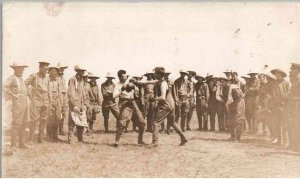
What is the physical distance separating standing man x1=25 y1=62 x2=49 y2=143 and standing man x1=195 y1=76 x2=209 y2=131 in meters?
2.98

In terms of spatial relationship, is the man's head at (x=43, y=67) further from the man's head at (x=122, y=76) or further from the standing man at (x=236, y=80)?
the standing man at (x=236, y=80)

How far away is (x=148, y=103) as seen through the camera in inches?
452

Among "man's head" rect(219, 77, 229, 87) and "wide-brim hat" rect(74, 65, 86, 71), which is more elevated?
"wide-brim hat" rect(74, 65, 86, 71)

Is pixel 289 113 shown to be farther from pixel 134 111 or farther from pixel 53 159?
pixel 53 159

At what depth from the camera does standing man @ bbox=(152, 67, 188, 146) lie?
11.2 meters

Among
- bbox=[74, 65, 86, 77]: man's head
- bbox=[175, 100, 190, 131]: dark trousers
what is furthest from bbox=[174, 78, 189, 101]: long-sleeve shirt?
bbox=[74, 65, 86, 77]: man's head

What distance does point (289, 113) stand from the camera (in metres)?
11.3

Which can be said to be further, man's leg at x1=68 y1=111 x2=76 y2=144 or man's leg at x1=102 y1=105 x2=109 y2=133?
man's leg at x1=102 y1=105 x2=109 y2=133

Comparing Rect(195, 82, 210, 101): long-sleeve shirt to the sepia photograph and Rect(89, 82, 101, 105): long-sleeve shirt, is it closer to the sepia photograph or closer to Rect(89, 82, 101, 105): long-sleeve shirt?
the sepia photograph

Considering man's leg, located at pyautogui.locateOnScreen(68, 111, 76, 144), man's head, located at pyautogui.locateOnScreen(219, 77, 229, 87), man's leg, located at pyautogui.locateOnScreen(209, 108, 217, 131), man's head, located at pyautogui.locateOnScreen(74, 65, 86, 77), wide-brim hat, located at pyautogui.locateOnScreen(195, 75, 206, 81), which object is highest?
man's head, located at pyautogui.locateOnScreen(74, 65, 86, 77)

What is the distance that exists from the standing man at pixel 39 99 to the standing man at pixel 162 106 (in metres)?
2.13

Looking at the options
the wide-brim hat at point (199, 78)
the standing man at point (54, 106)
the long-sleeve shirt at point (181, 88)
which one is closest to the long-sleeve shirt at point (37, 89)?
the standing man at point (54, 106)

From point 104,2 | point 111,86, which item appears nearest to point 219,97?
point 111,86

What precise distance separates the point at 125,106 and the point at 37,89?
1.72m
